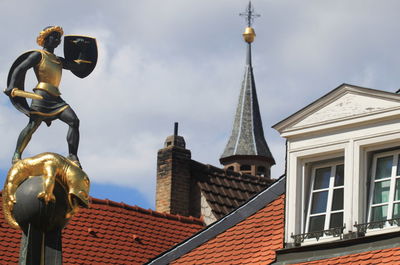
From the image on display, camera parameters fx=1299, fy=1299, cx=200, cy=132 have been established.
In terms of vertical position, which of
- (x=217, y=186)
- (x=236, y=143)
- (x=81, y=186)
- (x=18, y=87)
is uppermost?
(x=236, y=143)

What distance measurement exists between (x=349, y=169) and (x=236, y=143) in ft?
93.9

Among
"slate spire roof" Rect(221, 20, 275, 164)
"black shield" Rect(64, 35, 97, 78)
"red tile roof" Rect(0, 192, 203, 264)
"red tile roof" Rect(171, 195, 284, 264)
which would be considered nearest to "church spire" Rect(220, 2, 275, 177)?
"slate spire roof" Rect(221, 20, 275, 164)

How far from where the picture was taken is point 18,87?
13430 mm

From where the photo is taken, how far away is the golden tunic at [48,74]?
1324cm

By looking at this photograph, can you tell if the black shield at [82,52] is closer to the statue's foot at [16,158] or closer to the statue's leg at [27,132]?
the statue's leg at [27,132]

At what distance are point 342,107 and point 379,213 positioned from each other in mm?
1653

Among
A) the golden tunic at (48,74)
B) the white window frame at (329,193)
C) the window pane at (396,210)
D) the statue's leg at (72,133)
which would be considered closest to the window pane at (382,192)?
the window pane at (396,210)

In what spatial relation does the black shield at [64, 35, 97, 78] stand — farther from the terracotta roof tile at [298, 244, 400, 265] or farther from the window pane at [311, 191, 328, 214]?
the window pane at [311, 191, 328, 214]

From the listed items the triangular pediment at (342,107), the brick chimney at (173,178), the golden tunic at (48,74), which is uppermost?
the brick chimney at (173,178)

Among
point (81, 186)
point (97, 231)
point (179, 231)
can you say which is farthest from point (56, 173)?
point (179, 231)

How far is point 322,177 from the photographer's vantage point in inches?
699

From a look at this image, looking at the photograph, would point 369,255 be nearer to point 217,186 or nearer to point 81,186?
point 81,186

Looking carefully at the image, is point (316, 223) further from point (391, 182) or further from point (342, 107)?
point (342, 107)

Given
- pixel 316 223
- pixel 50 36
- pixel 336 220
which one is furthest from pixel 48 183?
pixel 316 223
